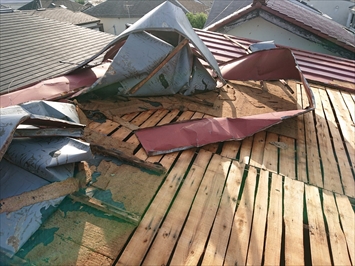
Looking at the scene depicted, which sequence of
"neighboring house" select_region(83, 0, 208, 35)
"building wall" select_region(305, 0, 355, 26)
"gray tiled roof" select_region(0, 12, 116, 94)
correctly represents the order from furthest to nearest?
1. "neighboring house" select_region(83, 0, 208, 35)
2. "building wall" select_region(305, 0, 355, 26)
3. "gray tiled roof" select_region(0, 12, 116, 94)

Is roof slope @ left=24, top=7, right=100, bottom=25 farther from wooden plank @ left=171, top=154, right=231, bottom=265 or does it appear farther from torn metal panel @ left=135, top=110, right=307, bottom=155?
wooden plank @ left=171, top=154, right=231, bottom=265

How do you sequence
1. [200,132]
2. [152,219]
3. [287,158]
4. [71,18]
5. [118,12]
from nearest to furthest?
[152,219]
[287,158]
[200,132]
[71,18]
[118,12]

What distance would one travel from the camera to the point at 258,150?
3113 millimetres

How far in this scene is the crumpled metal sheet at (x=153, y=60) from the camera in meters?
3.54

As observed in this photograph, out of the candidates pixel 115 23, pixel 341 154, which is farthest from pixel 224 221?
pixel 115 23

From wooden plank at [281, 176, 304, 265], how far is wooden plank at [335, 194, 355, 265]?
380 mm

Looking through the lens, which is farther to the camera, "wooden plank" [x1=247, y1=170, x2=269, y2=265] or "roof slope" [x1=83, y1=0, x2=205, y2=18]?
"roof slope" [x1=83, y1=0, x2=205, y2=18]

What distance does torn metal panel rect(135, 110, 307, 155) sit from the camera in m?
2.96

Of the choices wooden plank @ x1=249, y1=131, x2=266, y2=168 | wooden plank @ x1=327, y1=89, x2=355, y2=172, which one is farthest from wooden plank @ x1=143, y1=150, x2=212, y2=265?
wooden plank @ x1=327, y1=89, x2=355, y2=172

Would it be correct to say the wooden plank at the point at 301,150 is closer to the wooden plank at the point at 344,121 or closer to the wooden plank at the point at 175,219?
the wooden plank at the point at 344,121

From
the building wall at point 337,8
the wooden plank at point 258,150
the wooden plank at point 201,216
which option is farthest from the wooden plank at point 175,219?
the building wall at point 337,8

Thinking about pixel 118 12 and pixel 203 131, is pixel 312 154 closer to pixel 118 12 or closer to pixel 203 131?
pixel 203 131

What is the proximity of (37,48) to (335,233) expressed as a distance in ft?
35.5

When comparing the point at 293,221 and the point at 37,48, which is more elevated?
the point at 293,221
